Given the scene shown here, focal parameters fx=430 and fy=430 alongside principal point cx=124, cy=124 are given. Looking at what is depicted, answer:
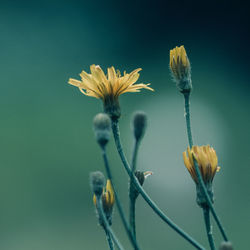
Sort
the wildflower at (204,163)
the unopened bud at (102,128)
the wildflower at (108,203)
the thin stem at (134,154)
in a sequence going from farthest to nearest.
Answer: the wildflower at (108,203) < the wildflower at (204,163) < the unopened bud at (102,128) < the thin stem at (134,154)

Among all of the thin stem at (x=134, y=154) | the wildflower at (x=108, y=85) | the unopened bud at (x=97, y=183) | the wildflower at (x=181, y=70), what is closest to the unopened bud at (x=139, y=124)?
the thin stem at (x=134, y=154)

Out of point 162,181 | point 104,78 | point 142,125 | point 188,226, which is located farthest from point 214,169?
point 162,181

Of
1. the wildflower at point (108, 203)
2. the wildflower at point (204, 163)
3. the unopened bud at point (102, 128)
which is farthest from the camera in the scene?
the wildflower at point (108, 203)

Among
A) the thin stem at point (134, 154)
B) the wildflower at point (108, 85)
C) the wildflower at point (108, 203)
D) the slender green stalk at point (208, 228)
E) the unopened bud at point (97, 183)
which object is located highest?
the wildflower at point (108, 85)

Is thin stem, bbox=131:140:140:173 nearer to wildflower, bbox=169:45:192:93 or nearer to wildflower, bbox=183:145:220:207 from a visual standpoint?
wildflower, bbox=183:145:220:207

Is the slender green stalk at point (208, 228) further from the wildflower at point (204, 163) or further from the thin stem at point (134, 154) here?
the thin stem at point (134, 154)
